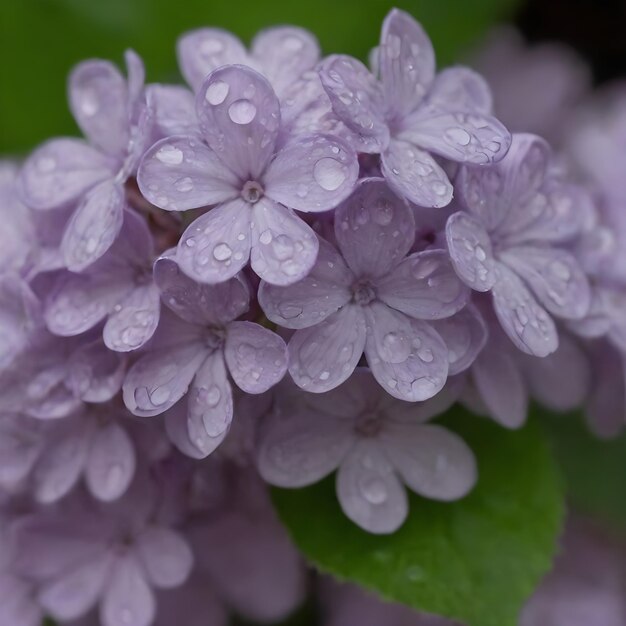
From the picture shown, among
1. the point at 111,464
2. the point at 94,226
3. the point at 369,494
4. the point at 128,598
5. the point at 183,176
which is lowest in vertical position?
the point at 128,598

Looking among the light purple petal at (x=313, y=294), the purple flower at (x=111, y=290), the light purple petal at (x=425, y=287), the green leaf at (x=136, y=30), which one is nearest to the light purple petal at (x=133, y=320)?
the purple flower at (x=111, y=290)

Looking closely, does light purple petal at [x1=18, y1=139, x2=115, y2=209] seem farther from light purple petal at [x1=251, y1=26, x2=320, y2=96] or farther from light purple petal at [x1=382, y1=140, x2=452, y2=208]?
light purple petal at [x1=382, y1=140, x2=452, y2=208]

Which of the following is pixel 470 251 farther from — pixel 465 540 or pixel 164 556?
pixel 164 556

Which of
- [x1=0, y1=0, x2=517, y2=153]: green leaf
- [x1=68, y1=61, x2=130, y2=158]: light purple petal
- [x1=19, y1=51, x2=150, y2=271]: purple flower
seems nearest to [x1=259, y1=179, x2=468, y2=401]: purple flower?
[x1=19, y1=51, x2=150, y2=271]: purple flower

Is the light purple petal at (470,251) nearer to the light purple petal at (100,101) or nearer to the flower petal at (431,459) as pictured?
the flower petal at (431,459)

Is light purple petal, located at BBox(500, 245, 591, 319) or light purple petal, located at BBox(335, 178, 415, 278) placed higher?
light purple petal, located at BBox(335, 178, 415, 278)

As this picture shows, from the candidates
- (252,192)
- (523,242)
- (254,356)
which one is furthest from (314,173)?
(523,242)
